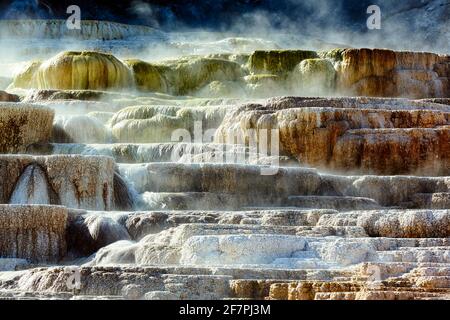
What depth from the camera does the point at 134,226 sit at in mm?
12516

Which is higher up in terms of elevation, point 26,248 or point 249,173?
point 249,173

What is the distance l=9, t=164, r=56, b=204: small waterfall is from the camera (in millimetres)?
14484

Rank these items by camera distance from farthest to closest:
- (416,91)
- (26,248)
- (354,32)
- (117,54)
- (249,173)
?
(354,32) → (117,54) → (416,91) → (249,173) → (26,248)

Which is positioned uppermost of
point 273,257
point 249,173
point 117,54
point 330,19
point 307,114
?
point 330,19

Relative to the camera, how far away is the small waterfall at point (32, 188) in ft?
47.5

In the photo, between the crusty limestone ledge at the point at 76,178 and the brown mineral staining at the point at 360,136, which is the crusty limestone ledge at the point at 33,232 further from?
the brown mineral staining at the point at 360,136

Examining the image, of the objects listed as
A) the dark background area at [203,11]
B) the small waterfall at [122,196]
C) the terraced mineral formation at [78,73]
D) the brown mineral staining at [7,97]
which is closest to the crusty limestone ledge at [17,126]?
the brown mineral staining at [7,97]

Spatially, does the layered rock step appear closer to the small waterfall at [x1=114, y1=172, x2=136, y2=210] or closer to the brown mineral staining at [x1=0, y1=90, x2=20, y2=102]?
the brown mineral staining at [x1=0, y1=90, x2=20, y2=102]

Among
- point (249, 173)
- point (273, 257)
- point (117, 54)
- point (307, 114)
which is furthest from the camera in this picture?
point (117, 54)

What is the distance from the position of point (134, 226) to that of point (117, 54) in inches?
725

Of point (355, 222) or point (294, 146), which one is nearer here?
point (355, 222)

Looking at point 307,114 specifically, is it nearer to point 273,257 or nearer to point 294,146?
point 294,146

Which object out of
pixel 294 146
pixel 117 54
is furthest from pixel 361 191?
pixel 117 54

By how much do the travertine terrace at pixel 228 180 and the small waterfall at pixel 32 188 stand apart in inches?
0.7
